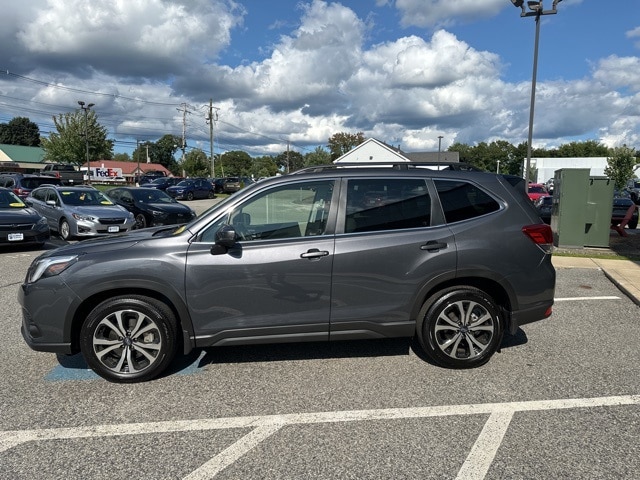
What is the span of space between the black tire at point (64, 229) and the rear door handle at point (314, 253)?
10084 mm

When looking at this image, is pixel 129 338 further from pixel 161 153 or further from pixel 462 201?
pixel 161 153

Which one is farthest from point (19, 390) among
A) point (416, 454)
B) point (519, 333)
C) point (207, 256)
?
point (519, 333)

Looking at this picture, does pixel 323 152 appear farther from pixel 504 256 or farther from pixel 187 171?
pixel 504 256

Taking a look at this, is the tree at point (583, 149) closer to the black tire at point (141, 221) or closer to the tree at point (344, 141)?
the tree at point (344, 141)

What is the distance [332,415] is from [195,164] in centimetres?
7659

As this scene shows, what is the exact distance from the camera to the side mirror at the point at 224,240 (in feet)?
11.1

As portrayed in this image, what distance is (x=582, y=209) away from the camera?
10.7m

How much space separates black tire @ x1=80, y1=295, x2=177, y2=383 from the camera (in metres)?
→ 3.52

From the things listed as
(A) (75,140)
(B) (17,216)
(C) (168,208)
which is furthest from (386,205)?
(A) (75,140)

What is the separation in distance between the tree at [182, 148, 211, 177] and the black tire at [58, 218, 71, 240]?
64821mm

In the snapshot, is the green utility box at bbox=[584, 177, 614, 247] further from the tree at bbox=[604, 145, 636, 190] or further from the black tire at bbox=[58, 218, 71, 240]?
the tree at bbox=[604, 145, 636, 190]

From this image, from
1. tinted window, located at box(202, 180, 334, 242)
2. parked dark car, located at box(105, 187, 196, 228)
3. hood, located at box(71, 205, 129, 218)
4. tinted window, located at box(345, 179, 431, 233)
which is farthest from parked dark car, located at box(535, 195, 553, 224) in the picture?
tinted window, located at box(202, 180, 334, 242)

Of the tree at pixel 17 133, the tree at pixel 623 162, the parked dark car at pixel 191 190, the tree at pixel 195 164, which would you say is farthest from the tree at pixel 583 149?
the tree at pixel 17 133

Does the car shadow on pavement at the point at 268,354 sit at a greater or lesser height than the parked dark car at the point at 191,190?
lesser
